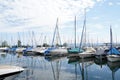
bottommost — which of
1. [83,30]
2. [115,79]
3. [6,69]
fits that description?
[115,79]

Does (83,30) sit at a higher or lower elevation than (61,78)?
higher

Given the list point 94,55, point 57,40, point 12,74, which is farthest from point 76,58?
point 12,74

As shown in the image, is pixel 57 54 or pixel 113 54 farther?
pixel 57 54

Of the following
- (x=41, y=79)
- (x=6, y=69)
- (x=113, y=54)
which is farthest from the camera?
(x=113, y=54)

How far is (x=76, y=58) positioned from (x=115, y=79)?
92.7 feet

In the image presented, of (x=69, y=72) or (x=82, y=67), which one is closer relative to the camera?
(x=69, y=72)

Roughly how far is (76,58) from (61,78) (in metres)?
28.7

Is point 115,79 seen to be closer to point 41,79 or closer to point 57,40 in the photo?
point 41,79

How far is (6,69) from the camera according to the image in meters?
20.7

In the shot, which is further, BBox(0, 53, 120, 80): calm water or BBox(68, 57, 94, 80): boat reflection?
BBox(68, 57, 94, 80): boat reflection

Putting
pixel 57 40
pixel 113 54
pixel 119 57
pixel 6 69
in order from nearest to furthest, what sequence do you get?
pixel 6 69, pixel 119 57, pixel 113 54, pixel 57 40

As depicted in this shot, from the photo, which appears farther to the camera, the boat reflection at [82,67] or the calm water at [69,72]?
the boat reflection at [82,67]

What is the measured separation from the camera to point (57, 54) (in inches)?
2559

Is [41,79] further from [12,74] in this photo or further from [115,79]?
[115,79]
